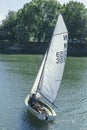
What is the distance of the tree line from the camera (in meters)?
136

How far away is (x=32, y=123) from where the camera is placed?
37906 millimetres

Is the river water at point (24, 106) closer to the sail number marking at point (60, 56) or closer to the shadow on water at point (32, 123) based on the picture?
the shadow on water at point (32, 123)

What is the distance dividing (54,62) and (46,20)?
4055 inches

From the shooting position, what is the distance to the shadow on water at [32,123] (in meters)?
36.7

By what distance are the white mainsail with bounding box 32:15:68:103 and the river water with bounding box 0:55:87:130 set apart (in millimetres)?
3165

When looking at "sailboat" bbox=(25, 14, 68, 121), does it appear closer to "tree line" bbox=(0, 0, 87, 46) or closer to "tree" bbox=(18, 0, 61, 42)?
"tree line" bbox=(0, 0, 87, 46)

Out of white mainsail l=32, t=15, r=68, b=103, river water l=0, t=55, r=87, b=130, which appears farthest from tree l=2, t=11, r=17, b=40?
white mainsail l=32, t=15, r=68, b=103

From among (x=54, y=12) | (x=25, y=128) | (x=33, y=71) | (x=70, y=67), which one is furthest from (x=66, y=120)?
(x=54, y=12)

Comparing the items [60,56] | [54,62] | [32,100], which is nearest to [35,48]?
[32,100]

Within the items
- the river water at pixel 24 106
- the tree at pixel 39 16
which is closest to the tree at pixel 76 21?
the tree at pixel 39 16

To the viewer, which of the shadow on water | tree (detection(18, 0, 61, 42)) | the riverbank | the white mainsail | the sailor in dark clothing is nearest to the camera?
the shadow on water

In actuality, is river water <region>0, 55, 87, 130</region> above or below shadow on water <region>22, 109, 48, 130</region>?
below

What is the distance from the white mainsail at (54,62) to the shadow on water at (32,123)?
2713 millimetres

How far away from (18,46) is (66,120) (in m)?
101
